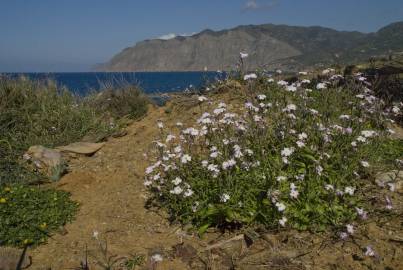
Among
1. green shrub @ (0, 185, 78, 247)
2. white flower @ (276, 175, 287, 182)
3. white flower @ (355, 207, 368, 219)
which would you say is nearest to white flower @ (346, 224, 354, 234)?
white flower @ (355, 207, 368, 219)

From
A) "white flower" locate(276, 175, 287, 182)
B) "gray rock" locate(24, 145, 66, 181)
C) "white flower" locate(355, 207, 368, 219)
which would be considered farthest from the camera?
"gray rock" locate(24, 145, 66, 181)

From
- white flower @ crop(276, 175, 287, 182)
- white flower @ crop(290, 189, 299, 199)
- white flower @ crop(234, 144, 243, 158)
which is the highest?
white flower @ crop(234, 144, 243, 158)

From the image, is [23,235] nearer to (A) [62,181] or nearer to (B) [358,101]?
(A) [62,181]

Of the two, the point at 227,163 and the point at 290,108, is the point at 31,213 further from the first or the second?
the point at 290,108

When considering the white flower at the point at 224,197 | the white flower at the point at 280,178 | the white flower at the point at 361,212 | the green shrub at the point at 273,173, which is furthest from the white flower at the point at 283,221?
the white flower at the point at 361,212

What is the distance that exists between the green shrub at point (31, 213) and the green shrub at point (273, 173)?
123cm

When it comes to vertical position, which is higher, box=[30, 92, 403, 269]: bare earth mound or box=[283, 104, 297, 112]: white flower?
box=[283, 104, 297, 112]: white flower

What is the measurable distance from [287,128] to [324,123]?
63cm

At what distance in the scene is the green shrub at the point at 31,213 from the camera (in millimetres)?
4883

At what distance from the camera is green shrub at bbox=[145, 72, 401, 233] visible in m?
4.49

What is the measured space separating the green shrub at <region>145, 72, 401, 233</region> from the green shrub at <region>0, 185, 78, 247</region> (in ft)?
4.03

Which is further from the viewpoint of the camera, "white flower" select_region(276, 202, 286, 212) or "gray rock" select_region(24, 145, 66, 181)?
"gray rock" select_region(24, 145, 66, 181)

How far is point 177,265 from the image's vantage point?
4.26 metres

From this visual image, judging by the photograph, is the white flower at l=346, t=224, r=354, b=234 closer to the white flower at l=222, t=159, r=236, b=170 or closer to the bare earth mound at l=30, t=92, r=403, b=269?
the bare earth mound at l=30, t=92, r=403, b=269
